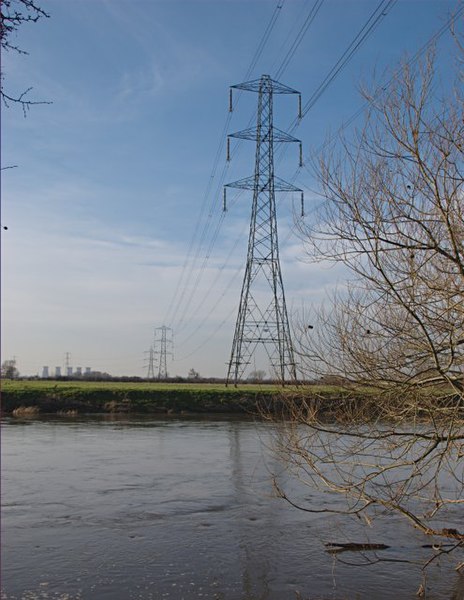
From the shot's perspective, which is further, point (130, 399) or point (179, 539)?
point (130, 399)

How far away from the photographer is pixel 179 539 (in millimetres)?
10391

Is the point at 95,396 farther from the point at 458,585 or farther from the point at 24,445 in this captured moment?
the point at 458,585

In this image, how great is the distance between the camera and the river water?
8.31 meters

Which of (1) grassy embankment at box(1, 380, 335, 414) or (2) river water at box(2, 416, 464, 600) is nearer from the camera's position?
(2) river water at box(2, 416, 464, 600)

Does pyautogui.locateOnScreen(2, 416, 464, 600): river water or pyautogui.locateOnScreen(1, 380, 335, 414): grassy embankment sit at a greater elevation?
pyautogui.locateOnScreen(1, 380, 335, 414): grassy embankment

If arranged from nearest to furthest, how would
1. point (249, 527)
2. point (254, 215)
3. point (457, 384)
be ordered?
1. point (457, 384)
2. point (249, 527)
3. point (254, 215)

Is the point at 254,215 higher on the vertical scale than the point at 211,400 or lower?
higher

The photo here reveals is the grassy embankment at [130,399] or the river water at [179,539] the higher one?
the grassy embankment at [130,399]

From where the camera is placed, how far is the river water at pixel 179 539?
831cm

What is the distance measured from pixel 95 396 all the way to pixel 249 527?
28.2 metres

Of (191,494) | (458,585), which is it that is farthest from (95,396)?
(458,585)

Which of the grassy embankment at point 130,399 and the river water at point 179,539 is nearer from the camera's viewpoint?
the river water at point 179,539

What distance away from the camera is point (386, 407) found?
8.30 m

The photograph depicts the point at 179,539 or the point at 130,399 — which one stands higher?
the point at 130,399
